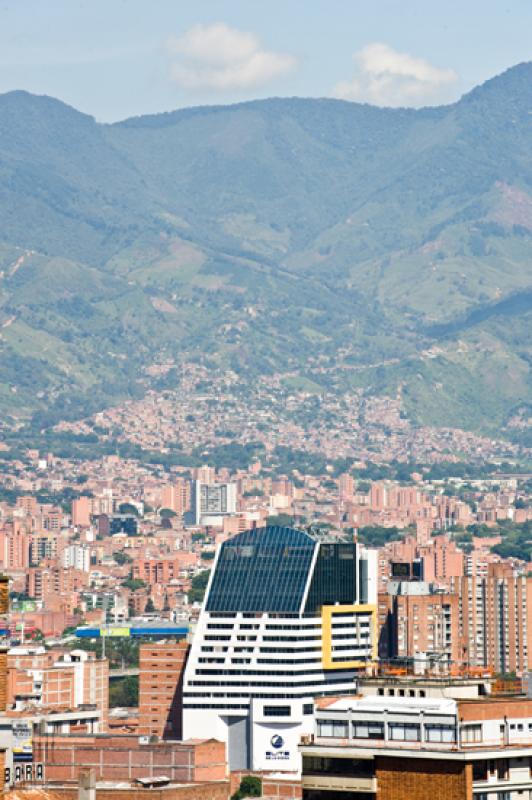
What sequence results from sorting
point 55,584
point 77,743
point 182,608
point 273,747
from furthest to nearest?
point 55,584, point 182,608, point 273,747, point 77,743

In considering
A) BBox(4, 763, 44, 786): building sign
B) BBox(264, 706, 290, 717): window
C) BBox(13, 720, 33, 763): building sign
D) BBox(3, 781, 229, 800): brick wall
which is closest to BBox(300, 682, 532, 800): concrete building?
BBox(3, 781, 229, 800): brick wall

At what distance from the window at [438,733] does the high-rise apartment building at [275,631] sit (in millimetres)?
61936

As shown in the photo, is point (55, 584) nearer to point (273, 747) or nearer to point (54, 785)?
point (273, 747)

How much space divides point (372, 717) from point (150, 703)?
217 ft

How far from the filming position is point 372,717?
95.9 ft

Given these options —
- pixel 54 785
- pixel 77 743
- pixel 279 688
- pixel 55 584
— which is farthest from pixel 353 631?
pixel 55 584

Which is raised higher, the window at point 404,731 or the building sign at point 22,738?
the window at point 404,731

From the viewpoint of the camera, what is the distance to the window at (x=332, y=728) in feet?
97.3

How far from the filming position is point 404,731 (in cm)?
2870

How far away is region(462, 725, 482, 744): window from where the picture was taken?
94.0 ft

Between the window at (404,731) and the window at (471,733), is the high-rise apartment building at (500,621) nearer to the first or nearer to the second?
the window at (471,733)

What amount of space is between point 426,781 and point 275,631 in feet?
216

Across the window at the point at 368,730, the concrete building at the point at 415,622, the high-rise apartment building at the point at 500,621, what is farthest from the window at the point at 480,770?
the high-rise apartment building at the point at 500,621

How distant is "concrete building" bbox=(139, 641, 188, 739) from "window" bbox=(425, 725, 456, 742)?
63.5 meters
